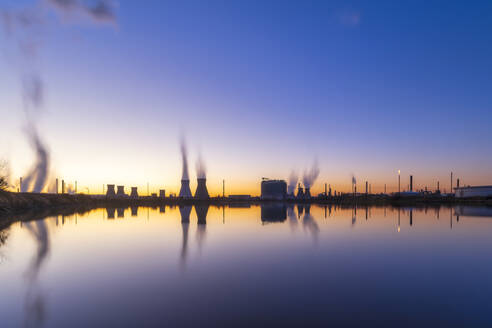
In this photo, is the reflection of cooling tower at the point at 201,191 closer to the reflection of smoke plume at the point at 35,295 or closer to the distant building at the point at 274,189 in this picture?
the distant building at the point at 274,189

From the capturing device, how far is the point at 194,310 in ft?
23.0

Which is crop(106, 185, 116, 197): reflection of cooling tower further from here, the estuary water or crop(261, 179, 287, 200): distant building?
the estuary water

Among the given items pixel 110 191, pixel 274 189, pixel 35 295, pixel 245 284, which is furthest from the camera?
pixel 274 189

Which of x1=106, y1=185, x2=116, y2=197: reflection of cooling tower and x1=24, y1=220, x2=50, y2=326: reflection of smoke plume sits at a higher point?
x1=24, y1=220, x2=50, y2=326: reflection of smoke plume

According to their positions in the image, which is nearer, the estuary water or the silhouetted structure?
the estuary water

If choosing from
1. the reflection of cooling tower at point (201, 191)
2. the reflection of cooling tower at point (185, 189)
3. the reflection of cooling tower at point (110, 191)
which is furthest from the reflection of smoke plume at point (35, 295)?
the reflection of cooling tower at point (110, 191)

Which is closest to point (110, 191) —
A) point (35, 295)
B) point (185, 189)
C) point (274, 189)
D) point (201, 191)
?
point (185, 189)

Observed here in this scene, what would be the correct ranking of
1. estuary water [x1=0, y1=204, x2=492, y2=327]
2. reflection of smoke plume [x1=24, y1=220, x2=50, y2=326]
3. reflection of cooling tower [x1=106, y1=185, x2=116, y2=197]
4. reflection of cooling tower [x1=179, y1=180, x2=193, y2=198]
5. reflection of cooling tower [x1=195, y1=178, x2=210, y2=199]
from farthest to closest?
reflection of cooling tower [x1=179, y1=180, x2=193, y2=198] < reflection of cooling tower [x1=106, y1=185, x2=116, y2=197] < reflection of cooling tower [x1=195, y1=178, x2=210, y2=199] < reflection of smoke plume [x1=24, y1=220, x2=50, y2=326] < estuary water [x1=0, y1=204, x2=492, y2=327]

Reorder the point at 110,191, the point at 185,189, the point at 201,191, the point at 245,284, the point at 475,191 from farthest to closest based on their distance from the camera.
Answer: the point at 185,189 < the point at 110,191 < the point at 201,191 < the point at 475,191 < the point at 245,284

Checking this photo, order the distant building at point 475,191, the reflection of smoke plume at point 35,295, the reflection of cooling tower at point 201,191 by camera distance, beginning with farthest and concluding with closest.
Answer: the reflection of cooling tower at point 201,191 < the distant building at point 475,191 < the reflection of smoke plume at point 35,295

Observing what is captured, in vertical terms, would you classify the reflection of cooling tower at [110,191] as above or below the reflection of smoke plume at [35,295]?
below

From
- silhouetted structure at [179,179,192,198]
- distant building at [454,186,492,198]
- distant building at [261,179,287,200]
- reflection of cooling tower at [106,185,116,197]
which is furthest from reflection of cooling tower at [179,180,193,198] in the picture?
distant building at [454,186,492,198]

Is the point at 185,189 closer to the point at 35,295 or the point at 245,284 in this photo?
the point at 35,295

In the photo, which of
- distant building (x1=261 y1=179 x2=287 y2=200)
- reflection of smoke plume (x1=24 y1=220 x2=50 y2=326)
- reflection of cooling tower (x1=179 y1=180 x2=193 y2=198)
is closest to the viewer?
reflection of smoke plume (x1=24 y1=220 x2=50 y2=326)
